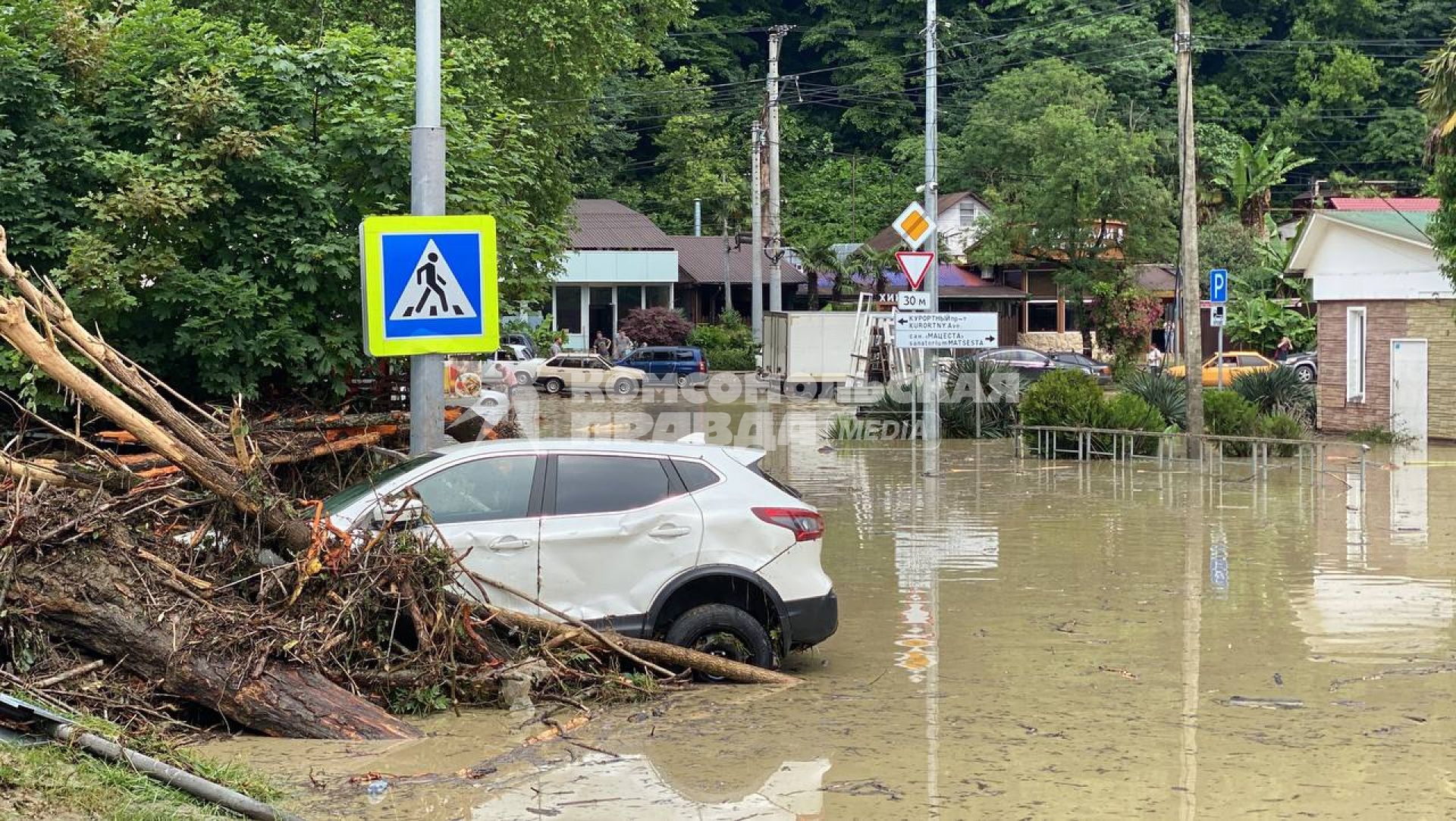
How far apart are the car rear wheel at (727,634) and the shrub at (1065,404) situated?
651 inches

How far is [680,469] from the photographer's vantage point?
31.5ft

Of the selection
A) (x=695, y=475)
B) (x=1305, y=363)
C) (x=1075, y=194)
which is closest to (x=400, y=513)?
(x=695, y=475)

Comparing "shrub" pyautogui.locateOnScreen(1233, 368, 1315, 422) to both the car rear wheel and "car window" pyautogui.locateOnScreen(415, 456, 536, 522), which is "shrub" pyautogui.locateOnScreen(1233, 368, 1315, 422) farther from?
"car window" pyautogui.locateOnScreen(415, 456, 536, 522)

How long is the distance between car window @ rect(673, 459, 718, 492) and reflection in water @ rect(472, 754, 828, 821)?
2.26 metres

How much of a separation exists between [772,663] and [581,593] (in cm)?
126

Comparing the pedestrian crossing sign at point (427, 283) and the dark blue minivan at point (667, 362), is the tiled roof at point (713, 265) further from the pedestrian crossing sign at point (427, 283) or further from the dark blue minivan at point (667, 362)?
the pedestrian crossing sign at point (427, 283)

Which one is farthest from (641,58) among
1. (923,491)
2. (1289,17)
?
(1289,17)

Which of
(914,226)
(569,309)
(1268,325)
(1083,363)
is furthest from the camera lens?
(569,309)

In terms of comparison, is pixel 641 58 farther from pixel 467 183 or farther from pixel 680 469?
pixel 680 469

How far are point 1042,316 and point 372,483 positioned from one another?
57485 mm

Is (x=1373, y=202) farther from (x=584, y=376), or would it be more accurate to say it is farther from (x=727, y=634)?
(x=727, y=634)

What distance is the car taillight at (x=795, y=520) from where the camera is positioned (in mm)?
9492

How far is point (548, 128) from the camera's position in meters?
27.6

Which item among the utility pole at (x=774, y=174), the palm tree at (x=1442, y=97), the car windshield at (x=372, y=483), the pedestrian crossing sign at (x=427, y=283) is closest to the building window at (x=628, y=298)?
the utility pole at (x=774, y=174)
